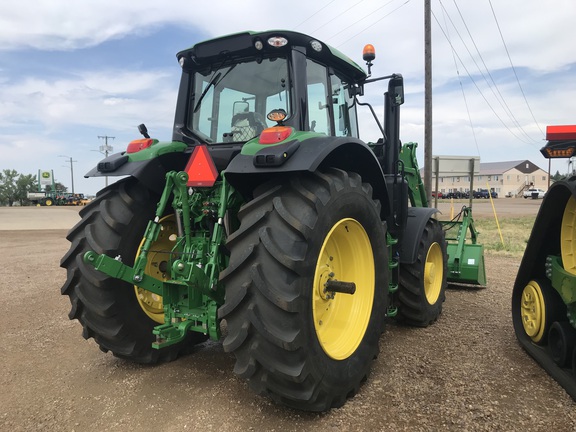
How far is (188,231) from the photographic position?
3213 mm

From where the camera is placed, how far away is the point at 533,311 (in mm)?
3920

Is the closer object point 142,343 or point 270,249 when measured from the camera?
point 270,249

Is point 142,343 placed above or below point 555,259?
below

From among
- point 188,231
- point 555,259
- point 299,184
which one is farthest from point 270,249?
point 555,259

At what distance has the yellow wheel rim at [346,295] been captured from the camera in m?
3.15

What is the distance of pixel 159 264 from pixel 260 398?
148 centimetres

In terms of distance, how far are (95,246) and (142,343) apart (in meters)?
0.90

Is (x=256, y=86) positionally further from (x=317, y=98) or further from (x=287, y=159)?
(x=287, y=159)

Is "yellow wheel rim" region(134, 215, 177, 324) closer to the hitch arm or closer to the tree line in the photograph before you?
the hitch arm

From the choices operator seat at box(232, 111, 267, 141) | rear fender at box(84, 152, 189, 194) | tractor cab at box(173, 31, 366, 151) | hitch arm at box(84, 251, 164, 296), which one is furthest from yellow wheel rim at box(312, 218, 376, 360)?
rear fender at box(84, 152, 189, 194)

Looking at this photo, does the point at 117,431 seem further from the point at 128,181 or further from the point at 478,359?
the point at 478,359

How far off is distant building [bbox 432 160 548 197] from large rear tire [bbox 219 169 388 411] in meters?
73.3

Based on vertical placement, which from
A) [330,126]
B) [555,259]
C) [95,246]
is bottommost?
[555,259]

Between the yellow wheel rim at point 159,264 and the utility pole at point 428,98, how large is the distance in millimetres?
9097
